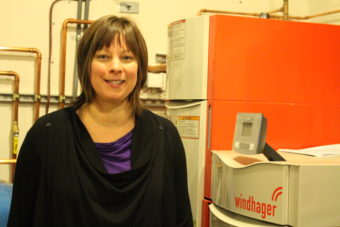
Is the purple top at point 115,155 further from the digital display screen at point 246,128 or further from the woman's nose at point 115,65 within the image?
the digital display screen at point 246,128

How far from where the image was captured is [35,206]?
41.5 inches

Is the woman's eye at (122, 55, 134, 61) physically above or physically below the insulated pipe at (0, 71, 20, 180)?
above

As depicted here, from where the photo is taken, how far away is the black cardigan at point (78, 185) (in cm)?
102

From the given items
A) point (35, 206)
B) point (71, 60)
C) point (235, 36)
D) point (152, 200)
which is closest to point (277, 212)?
Result: point (152, 200)

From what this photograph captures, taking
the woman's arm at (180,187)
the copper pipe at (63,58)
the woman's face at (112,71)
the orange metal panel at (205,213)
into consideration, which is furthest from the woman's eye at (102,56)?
the copper pipe at (63,58)

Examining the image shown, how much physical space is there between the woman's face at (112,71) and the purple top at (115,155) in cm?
13

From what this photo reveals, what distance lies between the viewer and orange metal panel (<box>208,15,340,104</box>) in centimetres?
173

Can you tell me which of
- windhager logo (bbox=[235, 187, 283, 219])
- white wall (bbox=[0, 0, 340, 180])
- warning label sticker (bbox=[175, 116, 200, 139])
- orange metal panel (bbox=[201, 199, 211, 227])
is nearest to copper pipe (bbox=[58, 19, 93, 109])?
white wall (bbox=[0, 0, 340, 180])

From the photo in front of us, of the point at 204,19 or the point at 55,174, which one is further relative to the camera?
the point at 204,19

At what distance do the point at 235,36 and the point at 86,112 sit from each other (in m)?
0.87

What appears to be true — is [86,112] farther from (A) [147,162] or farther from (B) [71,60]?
(B) [71,60]

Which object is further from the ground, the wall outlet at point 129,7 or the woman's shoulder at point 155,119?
the wall outlet at point 129,7

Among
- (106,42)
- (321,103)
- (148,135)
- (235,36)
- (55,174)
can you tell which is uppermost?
(235,36)

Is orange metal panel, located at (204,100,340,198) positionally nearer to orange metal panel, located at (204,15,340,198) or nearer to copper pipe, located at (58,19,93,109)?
orange metal panel, located at (204,15,340,198)
